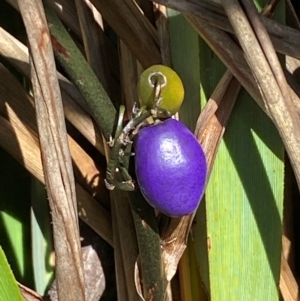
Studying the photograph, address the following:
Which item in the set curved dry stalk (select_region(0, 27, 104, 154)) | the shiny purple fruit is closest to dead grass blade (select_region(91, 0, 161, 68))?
curved dry stalk (select_region(0, 27, 104, 154))

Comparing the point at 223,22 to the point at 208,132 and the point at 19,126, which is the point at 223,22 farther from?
the point at 19,126

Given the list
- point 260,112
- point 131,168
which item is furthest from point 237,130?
point 131,168

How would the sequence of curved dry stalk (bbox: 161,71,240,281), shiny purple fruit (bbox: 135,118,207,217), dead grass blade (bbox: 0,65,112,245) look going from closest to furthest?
shiny purple fruit (bbox: 135,118,207,217), curved dry stalk (bbox: 161,71,240,281), dead grass blade (bbox: 0,65,112,245)

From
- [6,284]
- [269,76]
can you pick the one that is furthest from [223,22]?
[6,284]

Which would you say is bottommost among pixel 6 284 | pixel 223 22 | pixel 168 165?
pixel 6 284

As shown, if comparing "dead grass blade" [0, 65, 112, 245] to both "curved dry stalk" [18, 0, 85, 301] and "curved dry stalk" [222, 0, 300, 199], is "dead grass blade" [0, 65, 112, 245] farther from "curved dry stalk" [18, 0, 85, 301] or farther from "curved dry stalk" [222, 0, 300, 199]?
"curved dry stalk" [222, 0, 300, 199]

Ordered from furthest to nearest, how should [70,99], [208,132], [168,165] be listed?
[70,99] → [208,132] → [168,165]
